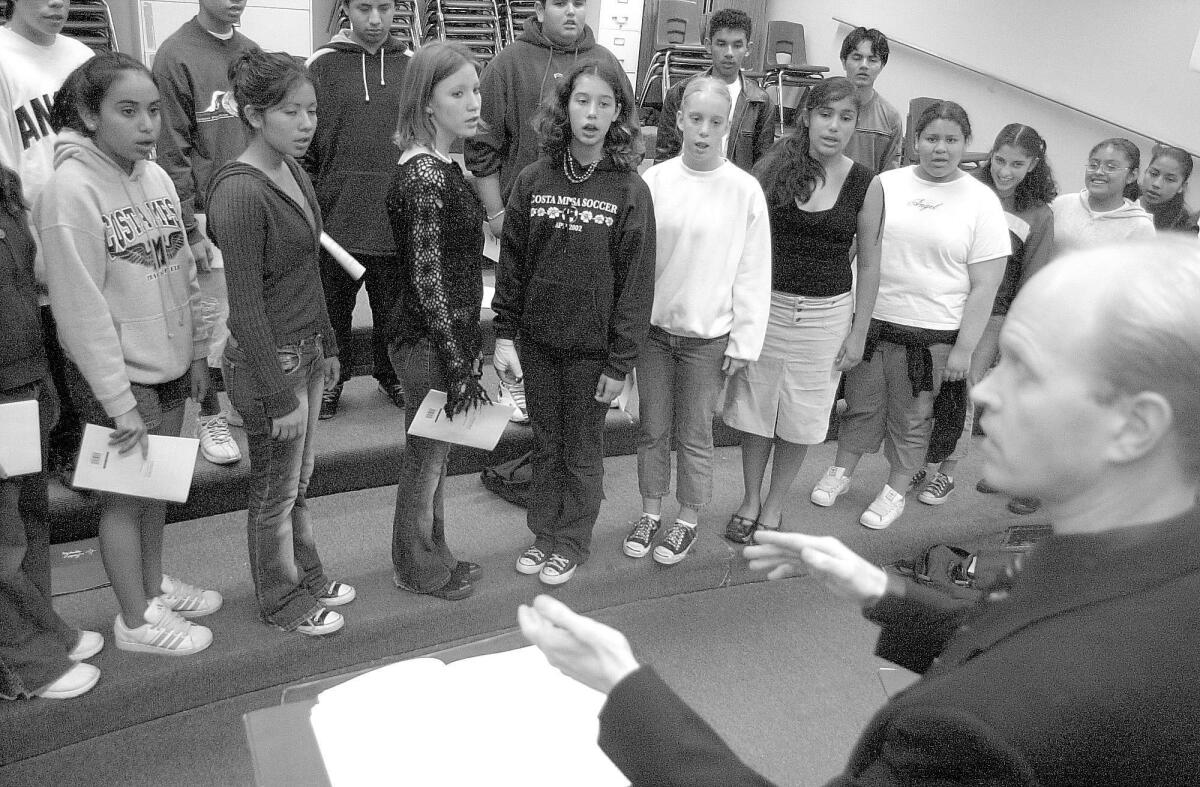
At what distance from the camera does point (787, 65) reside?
574 cm

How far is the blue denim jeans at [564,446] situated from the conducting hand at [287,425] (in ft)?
1.96

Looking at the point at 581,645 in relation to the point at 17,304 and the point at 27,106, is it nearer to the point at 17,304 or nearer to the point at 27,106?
the point at 17,304

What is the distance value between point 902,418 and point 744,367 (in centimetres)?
70

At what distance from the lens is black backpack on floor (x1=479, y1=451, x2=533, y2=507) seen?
272cm

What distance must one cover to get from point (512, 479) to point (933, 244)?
4.79 feet

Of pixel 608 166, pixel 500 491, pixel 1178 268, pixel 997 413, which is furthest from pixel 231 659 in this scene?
pixel 1178 268

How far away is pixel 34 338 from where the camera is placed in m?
1.63

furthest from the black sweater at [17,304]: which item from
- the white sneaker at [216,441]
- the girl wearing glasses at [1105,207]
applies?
the girl wearing glasses at [1105,207]

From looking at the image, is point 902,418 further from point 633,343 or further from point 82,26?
point 82,26

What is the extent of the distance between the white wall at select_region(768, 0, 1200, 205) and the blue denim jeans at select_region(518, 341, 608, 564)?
4537mm

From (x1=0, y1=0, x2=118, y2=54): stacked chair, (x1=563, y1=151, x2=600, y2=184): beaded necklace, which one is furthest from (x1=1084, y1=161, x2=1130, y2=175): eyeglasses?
(x1=0, y1=0, x2=118, y2=54): stacked chair

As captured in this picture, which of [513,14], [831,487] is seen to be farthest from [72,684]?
[513,14]

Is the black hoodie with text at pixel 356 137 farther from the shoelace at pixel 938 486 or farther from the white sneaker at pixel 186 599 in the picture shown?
the shoelace at pixel 938 486

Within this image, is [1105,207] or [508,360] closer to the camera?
[508,360]
